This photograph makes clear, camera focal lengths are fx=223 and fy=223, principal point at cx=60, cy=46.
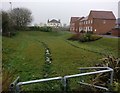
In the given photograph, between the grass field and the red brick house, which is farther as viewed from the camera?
the red brick house

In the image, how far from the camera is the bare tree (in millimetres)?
53588

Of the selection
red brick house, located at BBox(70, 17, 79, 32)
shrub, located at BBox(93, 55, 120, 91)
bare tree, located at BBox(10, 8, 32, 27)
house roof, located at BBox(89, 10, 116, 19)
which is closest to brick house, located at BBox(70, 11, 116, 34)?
house roof, located at BBox(89, 10, 116, 19)

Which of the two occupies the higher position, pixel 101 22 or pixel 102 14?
pixel 102 14

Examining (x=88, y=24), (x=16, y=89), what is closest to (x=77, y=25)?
(x=88, y=24)

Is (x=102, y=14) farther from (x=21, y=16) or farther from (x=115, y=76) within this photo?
(x=115, y=76)

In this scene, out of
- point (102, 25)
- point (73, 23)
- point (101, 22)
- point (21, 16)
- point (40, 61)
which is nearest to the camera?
point (40, 61)

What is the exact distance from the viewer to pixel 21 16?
5628 cm

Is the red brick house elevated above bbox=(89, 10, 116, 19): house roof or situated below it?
below

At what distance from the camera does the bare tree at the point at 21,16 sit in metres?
53.6

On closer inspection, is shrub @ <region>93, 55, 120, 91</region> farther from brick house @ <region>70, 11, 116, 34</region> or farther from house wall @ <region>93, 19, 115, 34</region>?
house wall @ <region>93, 19, 115, 34</region>

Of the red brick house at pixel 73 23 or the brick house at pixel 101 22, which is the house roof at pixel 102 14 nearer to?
the brick house at pixel 101 22

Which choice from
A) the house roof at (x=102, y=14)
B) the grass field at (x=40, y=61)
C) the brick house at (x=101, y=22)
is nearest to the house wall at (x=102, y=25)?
the brick house at (x=101, y=22)

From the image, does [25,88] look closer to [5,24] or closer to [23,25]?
[5,24]

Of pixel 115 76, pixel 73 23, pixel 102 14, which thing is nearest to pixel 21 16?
pixel 102 14
